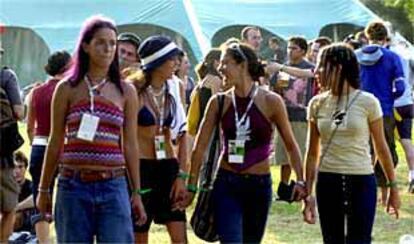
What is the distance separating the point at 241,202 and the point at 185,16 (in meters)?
16.6

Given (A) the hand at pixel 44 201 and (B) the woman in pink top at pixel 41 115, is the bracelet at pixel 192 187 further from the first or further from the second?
(B) the woman in pink top at pixel 41 115

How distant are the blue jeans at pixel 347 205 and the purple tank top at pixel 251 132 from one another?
0.51 m

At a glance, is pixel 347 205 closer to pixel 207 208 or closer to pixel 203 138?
pixel 207 208

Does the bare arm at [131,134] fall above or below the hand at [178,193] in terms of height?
above

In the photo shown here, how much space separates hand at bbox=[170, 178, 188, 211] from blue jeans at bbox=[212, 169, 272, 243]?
305 mm

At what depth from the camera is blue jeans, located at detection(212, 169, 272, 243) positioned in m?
6.21

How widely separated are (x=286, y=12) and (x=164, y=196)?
703 inches

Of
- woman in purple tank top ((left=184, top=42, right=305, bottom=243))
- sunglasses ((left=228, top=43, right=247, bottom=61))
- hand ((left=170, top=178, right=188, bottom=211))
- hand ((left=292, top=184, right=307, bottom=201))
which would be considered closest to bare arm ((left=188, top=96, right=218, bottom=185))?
woman in purple tank top ((left=184, top=42, right=305, bottom=243))

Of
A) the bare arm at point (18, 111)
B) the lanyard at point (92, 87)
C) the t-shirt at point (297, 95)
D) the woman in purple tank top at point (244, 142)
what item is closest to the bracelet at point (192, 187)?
the woman in purple tank top at point (244, 142)

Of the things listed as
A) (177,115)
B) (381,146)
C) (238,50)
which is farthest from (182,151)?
(381,146)

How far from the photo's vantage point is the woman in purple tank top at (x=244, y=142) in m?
6.21

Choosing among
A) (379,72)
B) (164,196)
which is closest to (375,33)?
(379,72)

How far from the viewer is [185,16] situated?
22.6 metres

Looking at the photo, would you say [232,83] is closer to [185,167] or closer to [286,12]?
[185,167]
